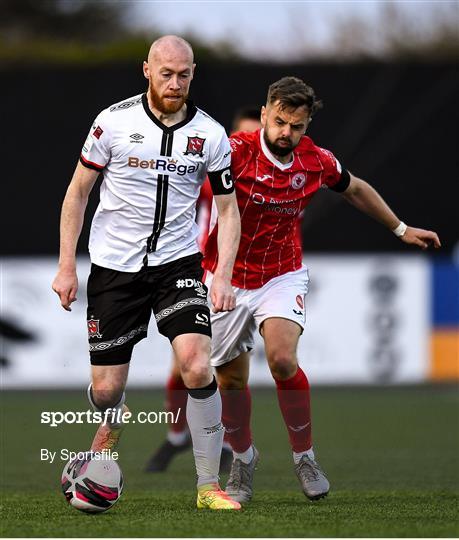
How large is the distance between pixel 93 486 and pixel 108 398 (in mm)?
519

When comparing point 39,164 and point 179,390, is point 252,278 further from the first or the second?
point 39,164

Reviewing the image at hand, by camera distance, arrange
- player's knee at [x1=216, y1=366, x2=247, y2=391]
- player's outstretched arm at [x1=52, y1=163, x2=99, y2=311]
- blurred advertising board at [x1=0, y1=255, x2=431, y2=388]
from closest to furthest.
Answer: player's outstretched arm at [x1=52, y1=163, x2=99, y2=311]
player's knee at [x1=216, y1=366, x2=247, y2=391]
blurred advertising board at [x1=0, y1=255, x2=431, y2=388]

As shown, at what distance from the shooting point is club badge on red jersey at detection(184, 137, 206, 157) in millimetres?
6156

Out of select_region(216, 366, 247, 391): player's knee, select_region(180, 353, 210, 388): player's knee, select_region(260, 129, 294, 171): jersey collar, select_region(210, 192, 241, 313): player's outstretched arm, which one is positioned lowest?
select_region(216, 366, 247, 391): player's knee

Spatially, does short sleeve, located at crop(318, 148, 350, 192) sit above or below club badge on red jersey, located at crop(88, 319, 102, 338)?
above

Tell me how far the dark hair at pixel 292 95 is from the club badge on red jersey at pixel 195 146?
1.71ft

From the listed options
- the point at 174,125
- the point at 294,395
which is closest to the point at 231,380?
the point at 294,395

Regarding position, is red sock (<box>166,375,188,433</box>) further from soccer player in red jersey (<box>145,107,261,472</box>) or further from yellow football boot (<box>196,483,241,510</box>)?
yellow football boot (<box>196,483,241,510</box>)

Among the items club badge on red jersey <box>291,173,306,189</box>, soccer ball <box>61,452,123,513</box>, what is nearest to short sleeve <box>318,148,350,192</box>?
club badge on red jersey <box>291,173,306,189</box>

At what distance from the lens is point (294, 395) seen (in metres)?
6.82

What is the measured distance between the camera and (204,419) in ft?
20.3

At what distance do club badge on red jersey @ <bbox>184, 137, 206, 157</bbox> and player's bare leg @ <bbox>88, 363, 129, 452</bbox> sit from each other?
1.01 metres

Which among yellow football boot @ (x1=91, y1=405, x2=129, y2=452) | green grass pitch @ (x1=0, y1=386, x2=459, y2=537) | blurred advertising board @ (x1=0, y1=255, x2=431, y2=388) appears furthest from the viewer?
blurred advertising board @ (x1=0, y1=255, x2=431, y2=388)

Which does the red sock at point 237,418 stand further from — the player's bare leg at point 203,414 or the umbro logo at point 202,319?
the umbro logo at point 202,319
